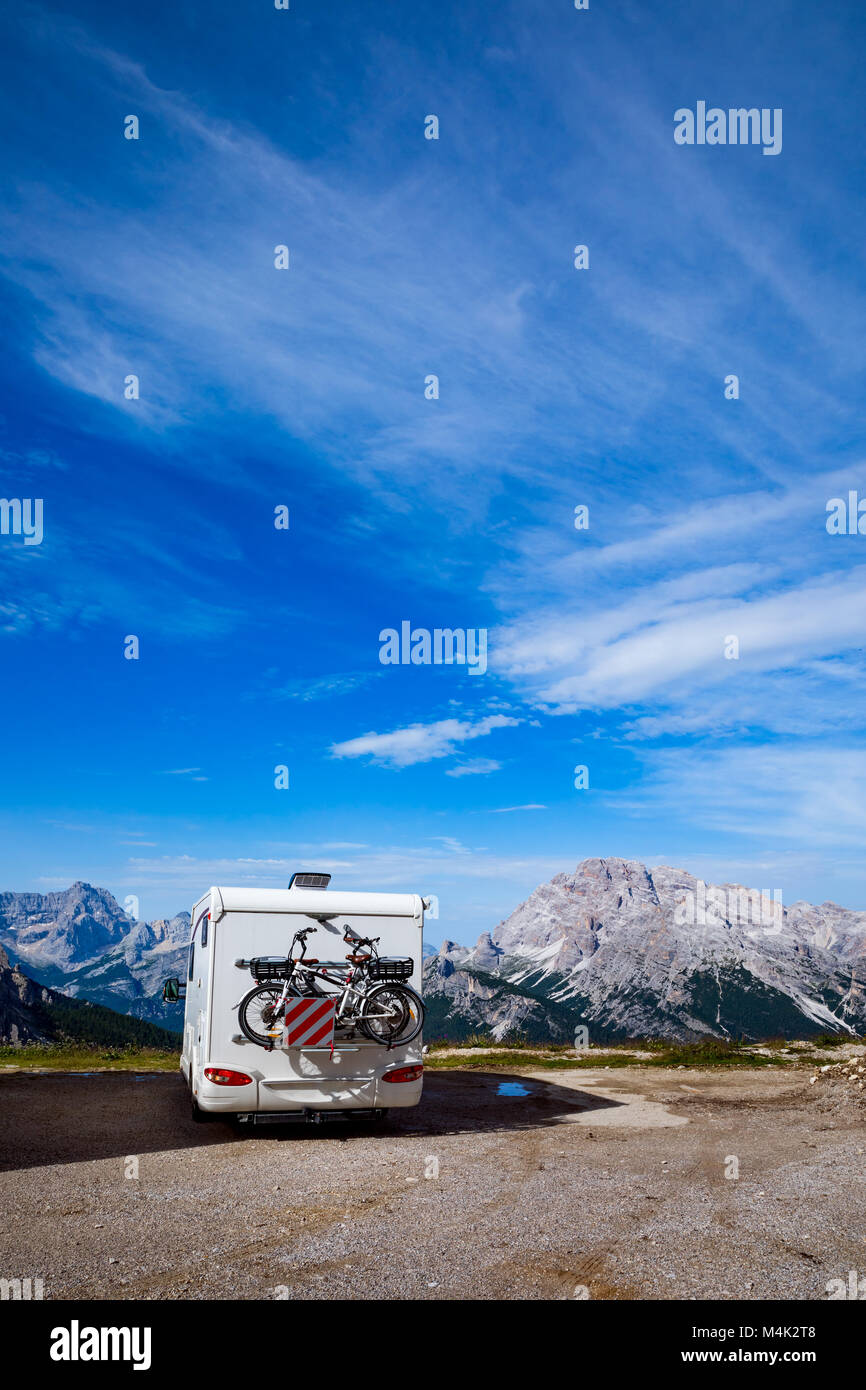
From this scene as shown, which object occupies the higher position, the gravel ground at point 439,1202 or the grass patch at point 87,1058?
the gravel ground at point 439,1202

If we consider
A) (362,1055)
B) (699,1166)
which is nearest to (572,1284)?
(699,1166)

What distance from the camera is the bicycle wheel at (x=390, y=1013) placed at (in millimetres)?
13141

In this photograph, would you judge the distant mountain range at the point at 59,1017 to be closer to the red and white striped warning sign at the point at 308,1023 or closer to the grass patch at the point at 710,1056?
the grass patch at the point at 710,1056

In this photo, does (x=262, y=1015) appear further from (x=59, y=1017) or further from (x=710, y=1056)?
(x=59, y=1017)

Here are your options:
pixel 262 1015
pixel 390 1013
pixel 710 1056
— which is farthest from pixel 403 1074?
pixel 710 1056

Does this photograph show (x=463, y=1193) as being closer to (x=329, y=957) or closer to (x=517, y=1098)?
(x=329, y=957)

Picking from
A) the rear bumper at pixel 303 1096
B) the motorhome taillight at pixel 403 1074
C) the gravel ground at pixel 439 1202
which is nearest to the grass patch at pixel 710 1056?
the gravel ground at pixel 439 1202

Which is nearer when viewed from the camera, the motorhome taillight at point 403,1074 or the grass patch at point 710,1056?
the motorhome taillight at point 403,1074

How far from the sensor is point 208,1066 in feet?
41.3

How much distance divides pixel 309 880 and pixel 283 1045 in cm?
273

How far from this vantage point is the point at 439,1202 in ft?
31.6

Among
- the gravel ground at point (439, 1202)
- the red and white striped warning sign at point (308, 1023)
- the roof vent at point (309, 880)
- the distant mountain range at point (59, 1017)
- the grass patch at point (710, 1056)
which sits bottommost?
the distant mountain range at point (59, 1017)

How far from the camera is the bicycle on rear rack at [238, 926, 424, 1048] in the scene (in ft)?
42.1
